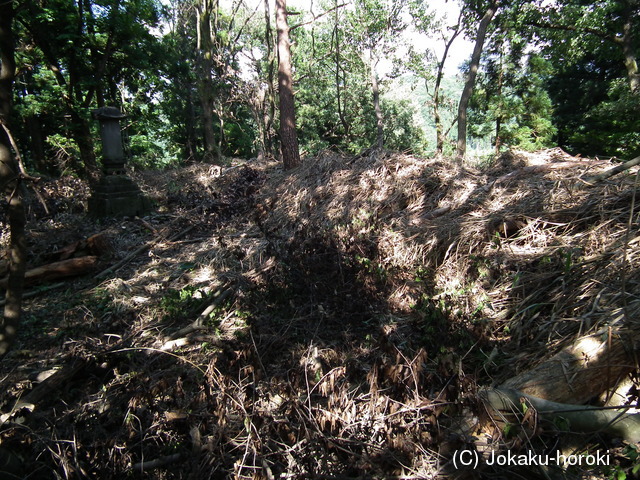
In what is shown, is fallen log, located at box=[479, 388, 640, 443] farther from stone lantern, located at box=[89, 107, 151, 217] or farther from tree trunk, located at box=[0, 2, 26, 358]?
stone lantern, located at box=[89, 107, 151, 217]

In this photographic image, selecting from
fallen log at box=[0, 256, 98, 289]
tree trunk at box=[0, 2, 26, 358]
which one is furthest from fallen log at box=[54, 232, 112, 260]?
tree trunk at box=[0, 2, 26, 358]

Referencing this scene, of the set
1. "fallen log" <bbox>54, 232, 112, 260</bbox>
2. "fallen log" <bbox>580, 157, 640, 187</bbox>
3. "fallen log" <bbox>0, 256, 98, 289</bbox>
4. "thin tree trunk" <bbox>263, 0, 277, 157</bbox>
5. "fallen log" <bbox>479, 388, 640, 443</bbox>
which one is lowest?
"fallen log" <bbox>479, 388, 640, 443</bbox>

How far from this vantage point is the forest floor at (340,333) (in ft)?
6.02

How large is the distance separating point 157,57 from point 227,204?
9108mm

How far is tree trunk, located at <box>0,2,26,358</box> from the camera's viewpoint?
234 cm

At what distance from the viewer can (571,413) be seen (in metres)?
1.72

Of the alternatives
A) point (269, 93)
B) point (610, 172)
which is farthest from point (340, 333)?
point (269, 93)

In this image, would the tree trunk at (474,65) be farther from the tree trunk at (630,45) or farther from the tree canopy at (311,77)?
the tree trunk at (630,45)

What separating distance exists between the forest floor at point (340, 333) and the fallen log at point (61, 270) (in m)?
0.13

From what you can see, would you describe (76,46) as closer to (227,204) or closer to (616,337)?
(227,204)

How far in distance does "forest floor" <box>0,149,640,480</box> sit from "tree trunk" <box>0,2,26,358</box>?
17.0 inches

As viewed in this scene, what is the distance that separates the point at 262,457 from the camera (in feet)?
6.06

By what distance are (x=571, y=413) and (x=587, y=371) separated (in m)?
0.25

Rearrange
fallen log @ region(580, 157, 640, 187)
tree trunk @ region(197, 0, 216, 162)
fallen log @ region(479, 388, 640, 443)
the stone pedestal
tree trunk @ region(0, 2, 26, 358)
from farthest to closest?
tree trunk @ region(197, 0, 216, 162) < the stone pedestal < fallen log @ region(580, 157, 640, 187) < tree trunk @ region(0, 2, 26, 358) < fallen log @ region(479, 388, 640, 443)
